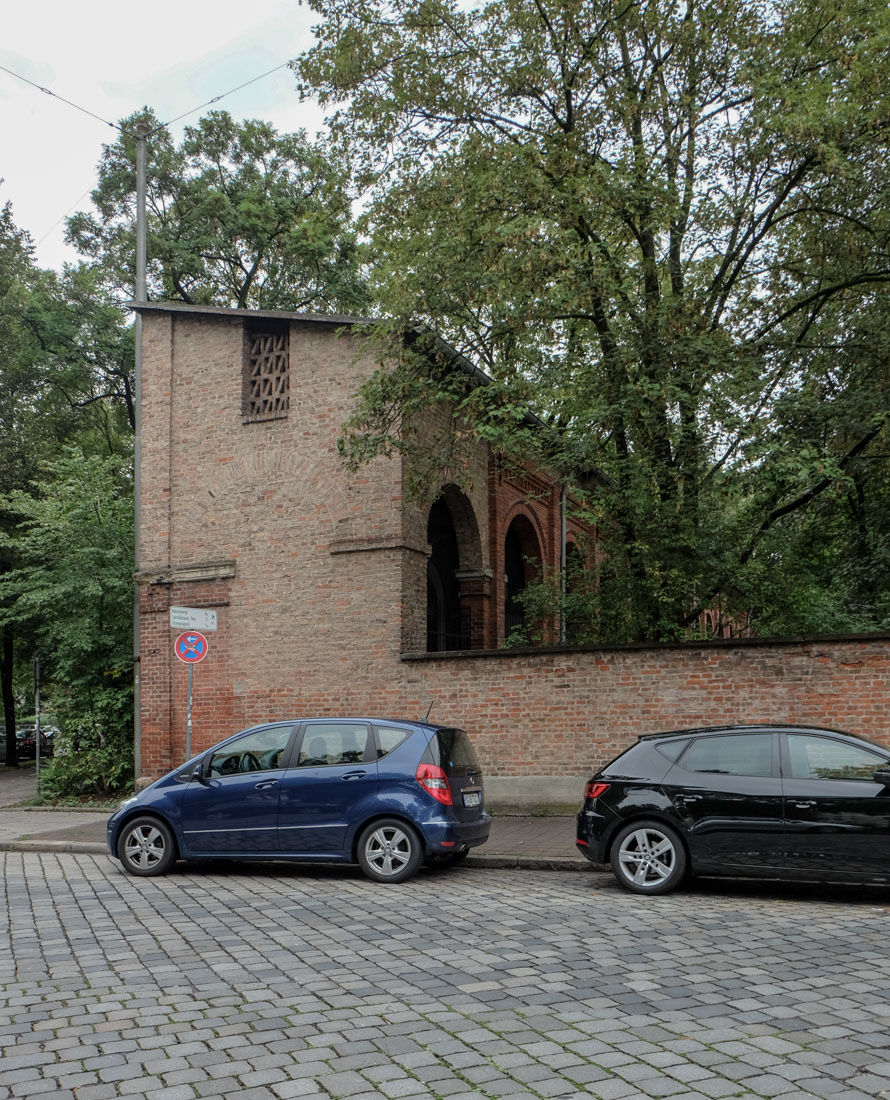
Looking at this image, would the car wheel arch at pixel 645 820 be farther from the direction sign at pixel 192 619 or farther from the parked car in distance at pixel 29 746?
the parked car in distance at pixel 29 746

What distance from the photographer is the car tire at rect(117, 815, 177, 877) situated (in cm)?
1055

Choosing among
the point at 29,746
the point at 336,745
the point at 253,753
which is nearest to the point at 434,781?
the point at 336,745

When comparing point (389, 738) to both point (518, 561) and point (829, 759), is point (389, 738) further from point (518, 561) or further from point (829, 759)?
point (518, 561)

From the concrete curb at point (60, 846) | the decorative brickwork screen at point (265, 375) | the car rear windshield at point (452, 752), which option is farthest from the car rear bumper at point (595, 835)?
the decorative brickwork screen at point (265, 375)

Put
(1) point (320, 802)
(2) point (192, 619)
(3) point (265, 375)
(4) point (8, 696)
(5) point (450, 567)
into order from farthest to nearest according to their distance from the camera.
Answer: (4) point (8, 696) → (5) point (450, 567) → (3) point (265, 375) → (2) point (192, 619) → (1) point (320, 802)

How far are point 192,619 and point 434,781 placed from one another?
558cm

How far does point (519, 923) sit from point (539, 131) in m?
11.1

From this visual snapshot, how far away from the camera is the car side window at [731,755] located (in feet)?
29.5

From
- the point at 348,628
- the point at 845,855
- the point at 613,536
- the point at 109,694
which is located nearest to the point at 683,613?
the point at 613,536

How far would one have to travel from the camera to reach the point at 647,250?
1526cm

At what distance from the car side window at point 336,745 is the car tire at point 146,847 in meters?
1.59

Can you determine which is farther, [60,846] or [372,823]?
[60,846]

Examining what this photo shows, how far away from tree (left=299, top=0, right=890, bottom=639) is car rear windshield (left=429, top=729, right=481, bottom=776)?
4436 millimetres

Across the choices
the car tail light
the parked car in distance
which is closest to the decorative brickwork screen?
the car tail light
